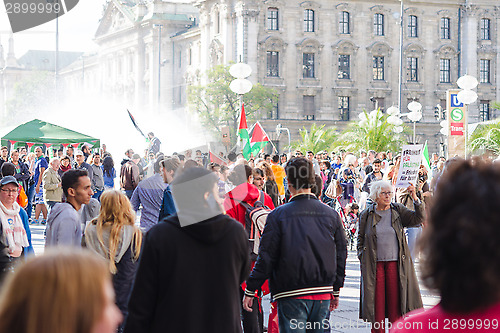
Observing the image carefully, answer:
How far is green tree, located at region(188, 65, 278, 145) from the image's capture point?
58219 millimetres

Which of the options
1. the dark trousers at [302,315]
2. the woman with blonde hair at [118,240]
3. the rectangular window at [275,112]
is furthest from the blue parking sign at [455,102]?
Result: the rectangular window at [275,112]

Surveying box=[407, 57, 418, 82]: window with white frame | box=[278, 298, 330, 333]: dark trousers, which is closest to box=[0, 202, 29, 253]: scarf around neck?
box=[278, 298, 330, 333]: dark trousers

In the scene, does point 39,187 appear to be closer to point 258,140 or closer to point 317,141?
point 258,140

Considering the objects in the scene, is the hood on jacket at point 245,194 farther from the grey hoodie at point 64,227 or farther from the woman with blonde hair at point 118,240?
the grey hoodie at point 64,227

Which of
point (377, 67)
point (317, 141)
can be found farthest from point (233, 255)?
point (377, 67)

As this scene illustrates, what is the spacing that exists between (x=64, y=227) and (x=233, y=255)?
193cm

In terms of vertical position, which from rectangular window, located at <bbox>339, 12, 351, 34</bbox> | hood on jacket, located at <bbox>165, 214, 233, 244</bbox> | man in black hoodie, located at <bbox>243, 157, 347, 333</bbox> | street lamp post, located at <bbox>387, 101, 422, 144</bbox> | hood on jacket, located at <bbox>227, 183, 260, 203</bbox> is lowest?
man in black hoodie, located at <bbox>243, 157, 347, 333</bbox>

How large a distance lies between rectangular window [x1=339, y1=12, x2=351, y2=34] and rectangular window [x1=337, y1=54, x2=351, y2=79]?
6.23ft

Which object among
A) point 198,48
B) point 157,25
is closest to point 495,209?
point 198,48

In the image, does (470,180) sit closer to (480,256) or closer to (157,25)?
(480,256)

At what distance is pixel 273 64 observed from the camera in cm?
6412

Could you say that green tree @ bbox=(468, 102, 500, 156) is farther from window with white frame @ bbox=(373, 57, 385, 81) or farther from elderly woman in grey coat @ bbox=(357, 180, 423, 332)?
window with white frame @ bbox=(373, 57, 385, 81)

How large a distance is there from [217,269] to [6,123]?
333ft

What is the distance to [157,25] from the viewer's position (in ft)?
270
